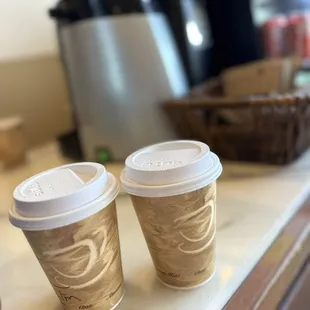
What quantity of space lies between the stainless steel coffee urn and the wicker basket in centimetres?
4

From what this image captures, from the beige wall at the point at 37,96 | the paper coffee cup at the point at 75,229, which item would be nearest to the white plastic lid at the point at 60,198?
the paper coffee cup at the point at 75,229

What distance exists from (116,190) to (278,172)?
36 centimetres

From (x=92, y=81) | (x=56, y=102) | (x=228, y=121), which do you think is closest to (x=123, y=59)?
(x=92, y=81)

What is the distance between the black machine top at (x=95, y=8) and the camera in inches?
30.3

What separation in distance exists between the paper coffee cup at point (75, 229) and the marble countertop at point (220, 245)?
4 centimetres

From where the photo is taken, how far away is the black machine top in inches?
30.3

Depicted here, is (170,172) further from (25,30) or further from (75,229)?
(25,30)

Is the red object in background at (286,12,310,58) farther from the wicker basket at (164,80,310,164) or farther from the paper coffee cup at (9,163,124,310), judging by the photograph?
the paper coffee cup at (9,163,124,310)

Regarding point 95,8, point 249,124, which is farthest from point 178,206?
point 95,8

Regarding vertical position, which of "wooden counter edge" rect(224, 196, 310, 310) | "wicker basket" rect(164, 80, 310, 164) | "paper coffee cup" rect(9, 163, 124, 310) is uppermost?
"paper coffee cup" rect(9, 163, 124, 310)

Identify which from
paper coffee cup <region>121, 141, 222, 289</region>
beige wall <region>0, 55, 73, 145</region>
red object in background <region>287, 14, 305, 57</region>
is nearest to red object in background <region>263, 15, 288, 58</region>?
red object in background <region>287, 14, 305, 57</region>

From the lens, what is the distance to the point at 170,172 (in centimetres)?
41

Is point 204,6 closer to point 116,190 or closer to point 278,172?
point 278,172

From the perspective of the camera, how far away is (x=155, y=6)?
84 cm
